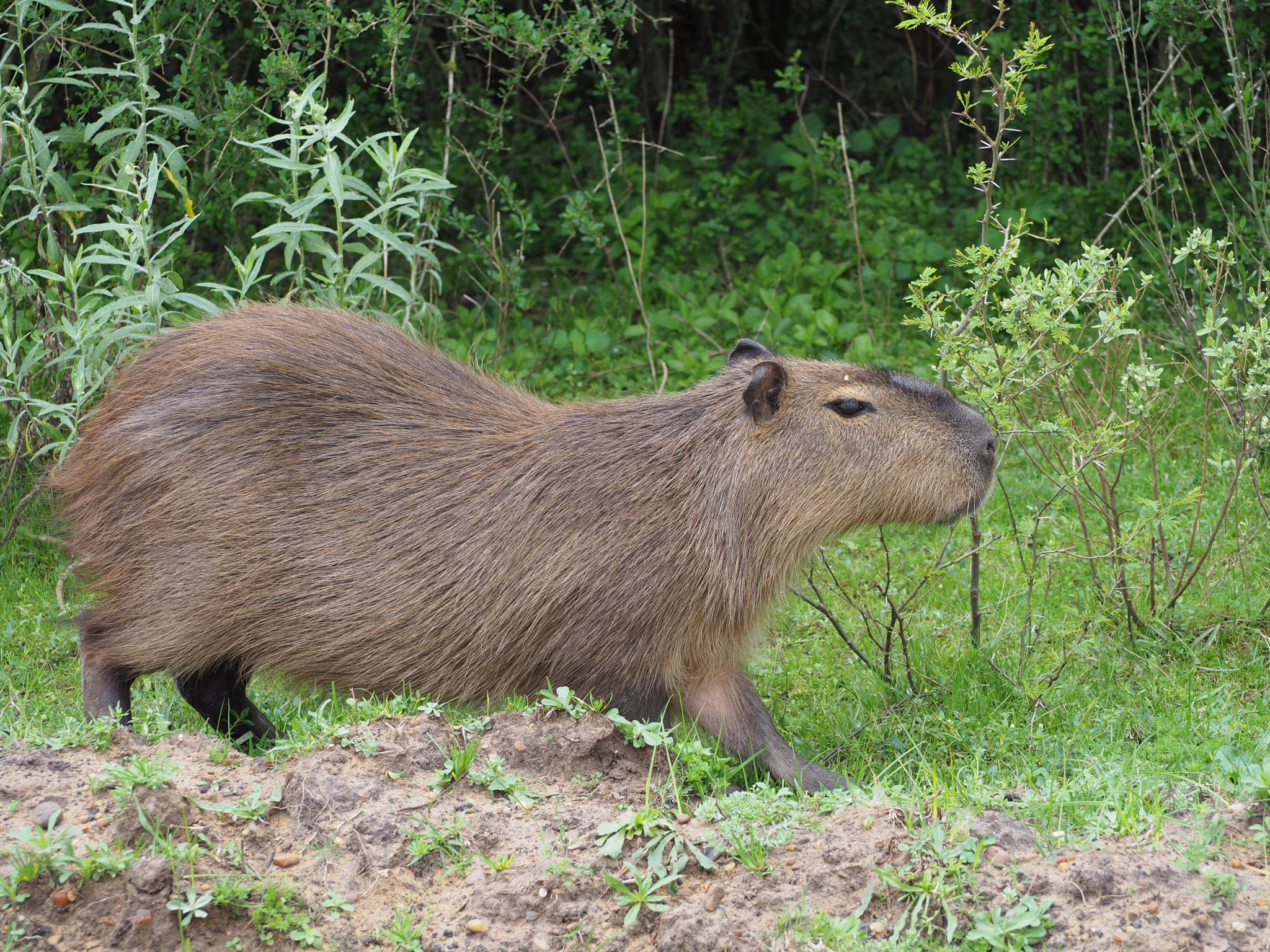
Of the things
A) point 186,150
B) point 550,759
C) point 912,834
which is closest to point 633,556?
point 550,759

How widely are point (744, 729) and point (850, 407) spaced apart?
2.97 feet

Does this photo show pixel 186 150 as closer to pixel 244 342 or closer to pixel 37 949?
pixel 244 342

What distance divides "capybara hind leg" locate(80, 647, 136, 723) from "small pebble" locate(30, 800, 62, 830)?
1137 millimetres

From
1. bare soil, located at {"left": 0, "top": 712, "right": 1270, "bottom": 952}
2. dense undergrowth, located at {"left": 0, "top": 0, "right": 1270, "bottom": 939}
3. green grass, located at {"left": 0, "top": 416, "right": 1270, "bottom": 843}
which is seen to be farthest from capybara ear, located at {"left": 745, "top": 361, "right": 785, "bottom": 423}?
bare soil, located at {"left": 0, "top": 712, "right": 1270, "bottom": 952}

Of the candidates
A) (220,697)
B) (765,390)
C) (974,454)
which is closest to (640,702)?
(765,390)

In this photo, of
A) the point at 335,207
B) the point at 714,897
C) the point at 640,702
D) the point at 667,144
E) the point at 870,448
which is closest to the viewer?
the point at 714,897

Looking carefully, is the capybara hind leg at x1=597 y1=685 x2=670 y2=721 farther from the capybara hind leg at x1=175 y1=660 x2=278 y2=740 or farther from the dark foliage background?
the dark foliage background

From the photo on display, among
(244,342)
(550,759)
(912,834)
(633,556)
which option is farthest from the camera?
(244,342)

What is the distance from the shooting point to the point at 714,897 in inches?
100

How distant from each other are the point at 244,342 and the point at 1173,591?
301 centimetres

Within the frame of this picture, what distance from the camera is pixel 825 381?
366 centimetres

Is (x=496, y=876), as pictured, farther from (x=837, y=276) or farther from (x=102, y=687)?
(x=837, y=276)

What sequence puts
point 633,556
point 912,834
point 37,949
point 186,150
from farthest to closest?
point 186,150 → point 633,556 → point 912,834 → point 37,949

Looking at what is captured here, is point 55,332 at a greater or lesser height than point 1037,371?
lesser
